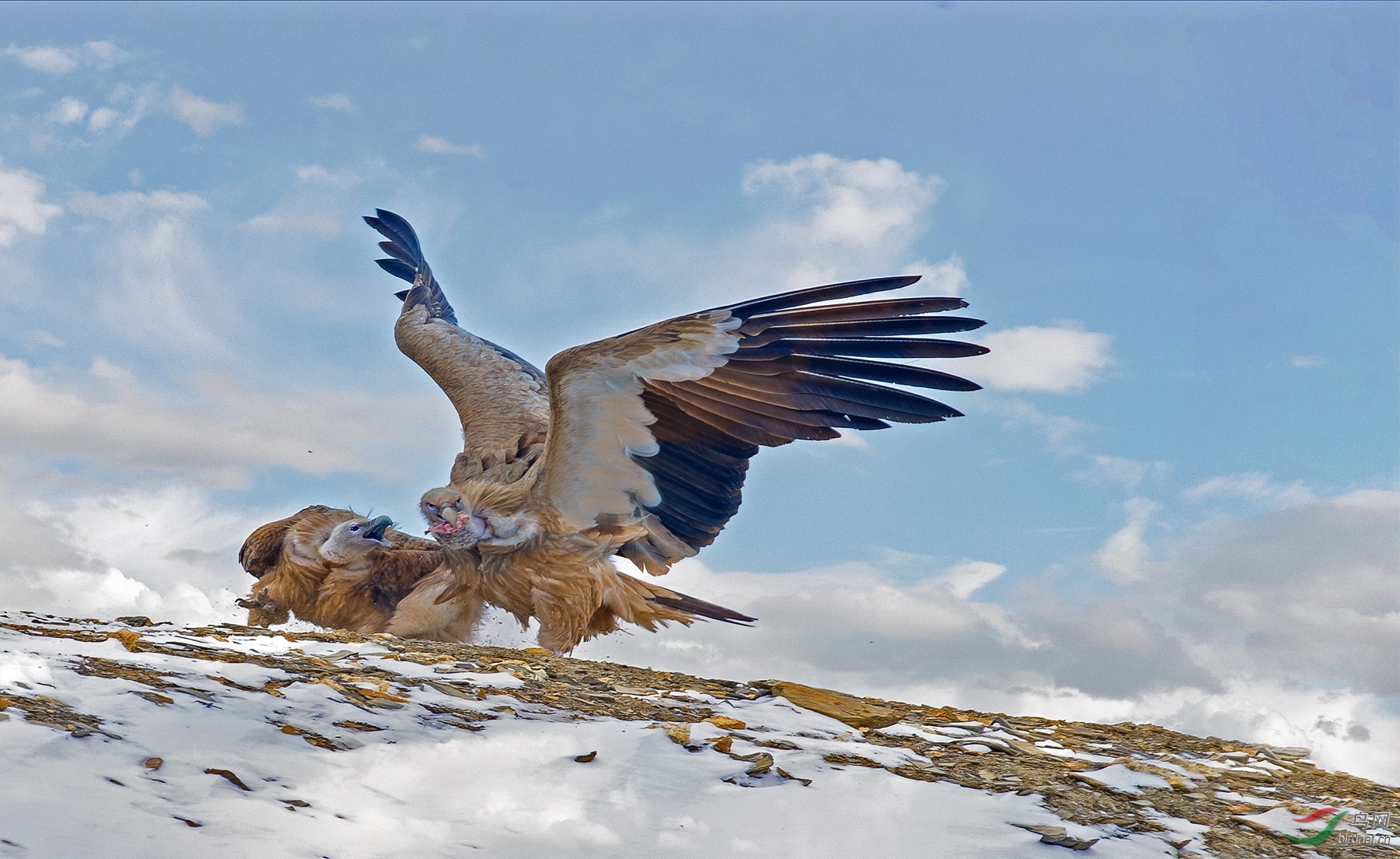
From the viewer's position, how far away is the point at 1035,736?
17.5 feet

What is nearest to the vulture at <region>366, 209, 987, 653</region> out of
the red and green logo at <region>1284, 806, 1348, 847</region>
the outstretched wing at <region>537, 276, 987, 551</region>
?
the outstretched wing at <region>537, 276, 987, 551</region>

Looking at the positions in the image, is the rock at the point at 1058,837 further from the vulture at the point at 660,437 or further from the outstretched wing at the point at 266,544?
the outstretched wing at the point at 266,544

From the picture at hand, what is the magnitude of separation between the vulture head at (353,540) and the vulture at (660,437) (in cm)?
59

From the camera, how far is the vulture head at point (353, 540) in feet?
24.3

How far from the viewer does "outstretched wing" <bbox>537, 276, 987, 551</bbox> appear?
6422mm

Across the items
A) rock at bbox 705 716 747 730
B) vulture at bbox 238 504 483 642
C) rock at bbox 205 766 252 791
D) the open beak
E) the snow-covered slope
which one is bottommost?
rock at bbox 205 766 252 791

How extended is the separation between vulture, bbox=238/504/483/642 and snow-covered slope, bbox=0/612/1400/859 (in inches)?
74.9

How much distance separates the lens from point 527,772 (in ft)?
12.5

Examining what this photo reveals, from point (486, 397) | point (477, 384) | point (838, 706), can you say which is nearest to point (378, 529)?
A: point (486, 397)

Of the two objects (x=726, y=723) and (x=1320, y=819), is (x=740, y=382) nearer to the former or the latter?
(x=726, y=723)

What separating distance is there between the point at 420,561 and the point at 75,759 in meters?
4.26

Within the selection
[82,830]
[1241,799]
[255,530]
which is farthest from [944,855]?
[255,530]

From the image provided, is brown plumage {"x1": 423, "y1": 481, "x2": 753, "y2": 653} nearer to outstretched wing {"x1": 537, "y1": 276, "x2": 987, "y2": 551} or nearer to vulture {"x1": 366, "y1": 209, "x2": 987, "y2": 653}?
vulture {"x1": 366, "y1": 209, "x2": 987, "y2": 653}

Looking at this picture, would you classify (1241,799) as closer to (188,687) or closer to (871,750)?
(871,750)
